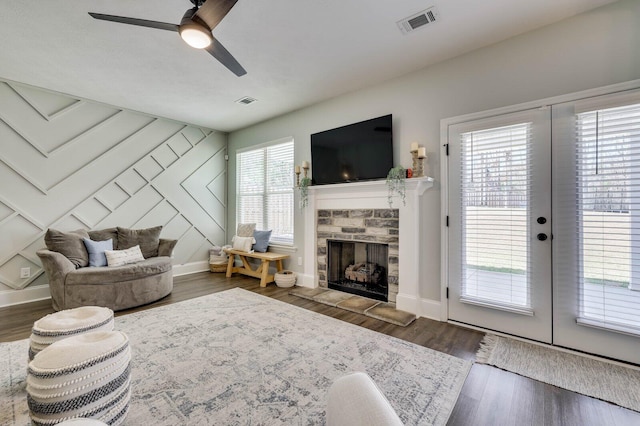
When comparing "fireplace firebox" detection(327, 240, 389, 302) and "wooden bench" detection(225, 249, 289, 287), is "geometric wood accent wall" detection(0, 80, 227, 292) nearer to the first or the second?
"wooden bench" detection(225, 249, 289, 287)

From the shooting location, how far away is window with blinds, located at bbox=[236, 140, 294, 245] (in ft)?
15.6

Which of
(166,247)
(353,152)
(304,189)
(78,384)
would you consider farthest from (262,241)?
(78,384)

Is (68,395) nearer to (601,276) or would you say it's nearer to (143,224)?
(601,276)

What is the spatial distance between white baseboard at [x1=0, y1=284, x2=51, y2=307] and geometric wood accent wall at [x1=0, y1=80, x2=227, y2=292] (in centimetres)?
7

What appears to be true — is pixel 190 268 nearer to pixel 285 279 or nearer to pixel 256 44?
pixel 285 279

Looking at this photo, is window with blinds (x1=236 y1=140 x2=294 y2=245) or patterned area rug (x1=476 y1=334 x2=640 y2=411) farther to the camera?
window with blinds (x1=236 y1=140 x2=294 y2=245)

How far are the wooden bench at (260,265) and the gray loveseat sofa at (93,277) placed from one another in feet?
3.78

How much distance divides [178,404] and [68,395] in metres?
0.59

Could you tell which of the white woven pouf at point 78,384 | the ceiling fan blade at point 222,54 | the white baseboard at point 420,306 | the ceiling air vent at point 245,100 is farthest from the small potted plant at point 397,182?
the white woven pouf at point 78,384

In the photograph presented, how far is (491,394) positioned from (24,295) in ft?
17.3

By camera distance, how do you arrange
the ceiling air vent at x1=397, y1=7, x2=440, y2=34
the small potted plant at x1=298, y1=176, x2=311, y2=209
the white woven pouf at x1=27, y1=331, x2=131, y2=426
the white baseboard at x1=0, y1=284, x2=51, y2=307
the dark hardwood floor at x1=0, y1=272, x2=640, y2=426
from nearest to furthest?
the white woven pouf at x1=27, y1=331, x2=131, y2=426
the dark hardwood floor at x1=0, y1=272, x2=640, y2=426
the ceiling air vent at x1=397, y1=7, x2=440, y2=34
the white baseboard at x1=0, y1=284, x2=51, y2=307
the small potted plant at x1=298, y1=176, x2=311, y2=209

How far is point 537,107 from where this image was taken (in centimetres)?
248

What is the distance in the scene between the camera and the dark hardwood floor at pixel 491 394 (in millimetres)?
1598

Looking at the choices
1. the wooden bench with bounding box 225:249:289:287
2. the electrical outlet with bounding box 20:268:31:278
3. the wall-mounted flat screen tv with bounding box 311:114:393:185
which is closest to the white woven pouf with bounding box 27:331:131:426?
the wooden bench with bounding box 225:249:289:287
